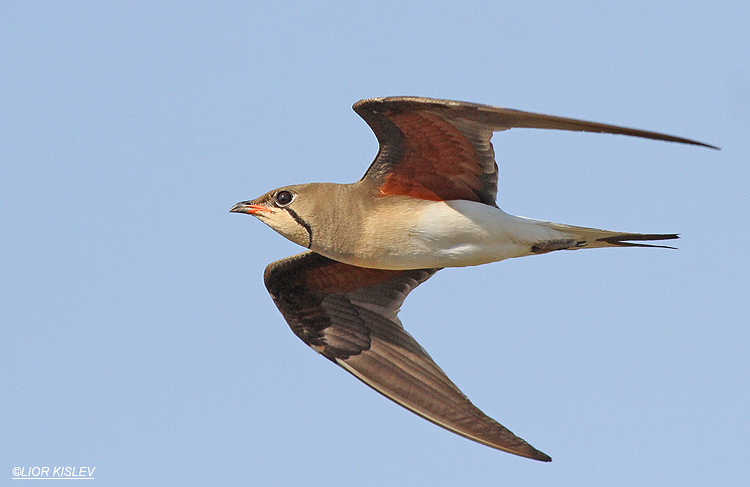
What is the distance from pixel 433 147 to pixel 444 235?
0.87 meters

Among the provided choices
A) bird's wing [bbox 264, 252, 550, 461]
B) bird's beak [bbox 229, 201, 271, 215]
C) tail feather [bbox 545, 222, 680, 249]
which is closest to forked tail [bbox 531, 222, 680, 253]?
→ tail feather [bbox 545, 222, 680, 249]

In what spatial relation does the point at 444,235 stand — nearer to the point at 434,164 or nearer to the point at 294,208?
the point at 434,164

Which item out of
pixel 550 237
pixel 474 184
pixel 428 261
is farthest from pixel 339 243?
A: pixel 550 237

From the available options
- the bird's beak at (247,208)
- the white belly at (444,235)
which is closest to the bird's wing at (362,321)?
the bird's beak at (247,208)

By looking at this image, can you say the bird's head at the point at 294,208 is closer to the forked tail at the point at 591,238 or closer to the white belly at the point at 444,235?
the white belly at the point at 444,235

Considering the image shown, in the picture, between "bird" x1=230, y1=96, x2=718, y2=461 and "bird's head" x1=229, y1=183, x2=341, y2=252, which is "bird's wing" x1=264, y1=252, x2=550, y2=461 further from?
"bird's head" x1=229, y1=183, x2=341, y2=252

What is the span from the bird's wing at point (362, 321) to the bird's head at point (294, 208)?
3.18 ft

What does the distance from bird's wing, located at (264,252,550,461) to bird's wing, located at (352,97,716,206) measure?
153cm

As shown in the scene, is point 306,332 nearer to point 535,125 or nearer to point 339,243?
point 339,243

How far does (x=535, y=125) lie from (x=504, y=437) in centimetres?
328

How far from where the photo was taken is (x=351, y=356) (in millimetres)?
10180

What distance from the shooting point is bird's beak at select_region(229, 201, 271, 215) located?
9.49 meters

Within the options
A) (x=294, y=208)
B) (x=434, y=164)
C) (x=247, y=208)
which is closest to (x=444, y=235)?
(x=434, y=164)

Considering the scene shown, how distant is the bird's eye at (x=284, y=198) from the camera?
934 cm
